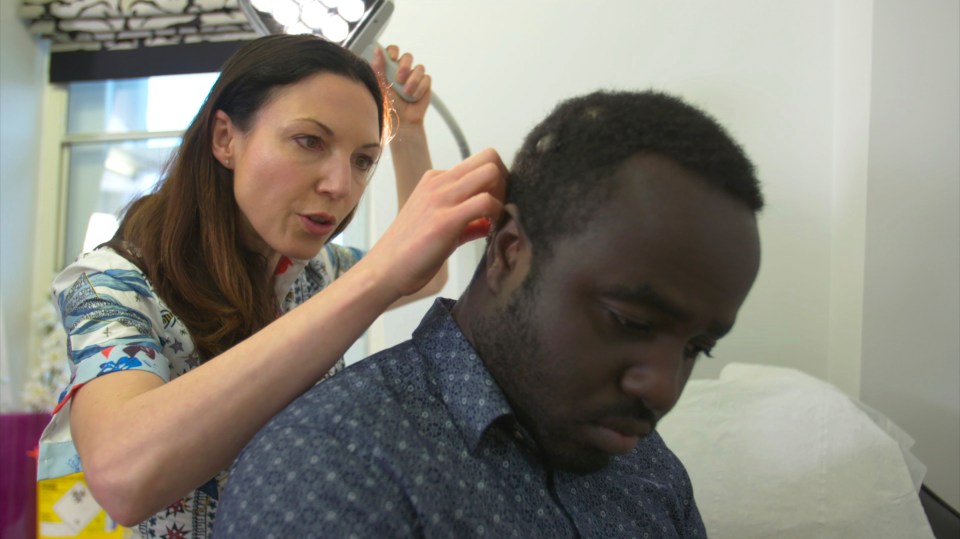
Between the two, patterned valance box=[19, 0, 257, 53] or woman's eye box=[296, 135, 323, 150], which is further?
patterned valance box=[19, 0, 257, 53]

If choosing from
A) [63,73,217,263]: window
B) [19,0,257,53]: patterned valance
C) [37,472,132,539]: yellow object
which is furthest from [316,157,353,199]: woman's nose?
[63,73,217,263]: window

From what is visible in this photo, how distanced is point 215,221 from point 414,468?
22.0 inches

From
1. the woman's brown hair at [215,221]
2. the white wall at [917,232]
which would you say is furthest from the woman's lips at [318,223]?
the white wall at [917,232]

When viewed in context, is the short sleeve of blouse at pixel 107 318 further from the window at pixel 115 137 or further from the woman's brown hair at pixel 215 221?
the window at pixel 115 137

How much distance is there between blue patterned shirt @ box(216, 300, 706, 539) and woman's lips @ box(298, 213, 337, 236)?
301 mm

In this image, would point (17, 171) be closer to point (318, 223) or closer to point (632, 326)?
point (318, 223)

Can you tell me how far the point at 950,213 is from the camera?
4.50ft

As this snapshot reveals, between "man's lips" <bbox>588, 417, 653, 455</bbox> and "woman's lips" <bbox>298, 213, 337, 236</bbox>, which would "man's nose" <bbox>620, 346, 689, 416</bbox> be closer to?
"man's lips" <bbox>588, 417, 653, 455</bbox>

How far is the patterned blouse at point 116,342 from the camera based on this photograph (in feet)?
2.47

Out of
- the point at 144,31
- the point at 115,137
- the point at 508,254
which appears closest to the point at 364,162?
the point at 508,254

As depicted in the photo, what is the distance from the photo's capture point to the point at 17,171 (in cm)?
231

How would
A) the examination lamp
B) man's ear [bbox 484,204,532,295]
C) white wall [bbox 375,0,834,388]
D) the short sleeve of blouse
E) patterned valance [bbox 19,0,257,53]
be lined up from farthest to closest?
patterned valance [bbox 19,0,257,53] → white wall [bbox 375,0,834,388] → the examination lamp → the short sleeve of blouse → man's ear [bbox 484,204,532,295]

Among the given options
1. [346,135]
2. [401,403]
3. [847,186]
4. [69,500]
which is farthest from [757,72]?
[69,500]

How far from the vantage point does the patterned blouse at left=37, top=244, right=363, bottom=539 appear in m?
0.75
